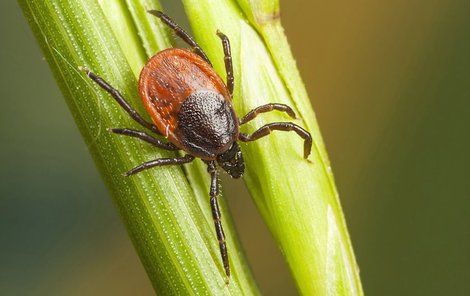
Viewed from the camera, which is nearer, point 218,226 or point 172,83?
point 218,226

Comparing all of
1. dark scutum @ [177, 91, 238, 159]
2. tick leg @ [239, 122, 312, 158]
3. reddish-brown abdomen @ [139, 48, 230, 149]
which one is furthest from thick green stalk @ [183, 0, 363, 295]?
dark scutum @ [177, 91, 238, 159]

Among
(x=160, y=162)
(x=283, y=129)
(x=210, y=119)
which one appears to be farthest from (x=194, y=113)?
(x=160, y=162)

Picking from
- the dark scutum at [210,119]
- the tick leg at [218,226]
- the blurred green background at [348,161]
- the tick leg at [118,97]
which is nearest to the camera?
the tick leg at [118,97]

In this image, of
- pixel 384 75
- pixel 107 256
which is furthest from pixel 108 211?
pixel 384 75

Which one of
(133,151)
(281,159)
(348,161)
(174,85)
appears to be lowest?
(348,161)

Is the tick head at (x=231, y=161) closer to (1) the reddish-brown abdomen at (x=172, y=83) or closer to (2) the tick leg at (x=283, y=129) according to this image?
(1) the reddish-brown abdomen at (x=172, y=83)

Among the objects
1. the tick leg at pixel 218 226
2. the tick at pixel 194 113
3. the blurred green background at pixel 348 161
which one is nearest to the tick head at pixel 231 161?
the tick at pixel 194 113

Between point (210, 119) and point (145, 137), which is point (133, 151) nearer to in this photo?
point (145, 137)

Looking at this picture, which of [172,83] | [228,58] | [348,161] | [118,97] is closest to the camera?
[118,97]
